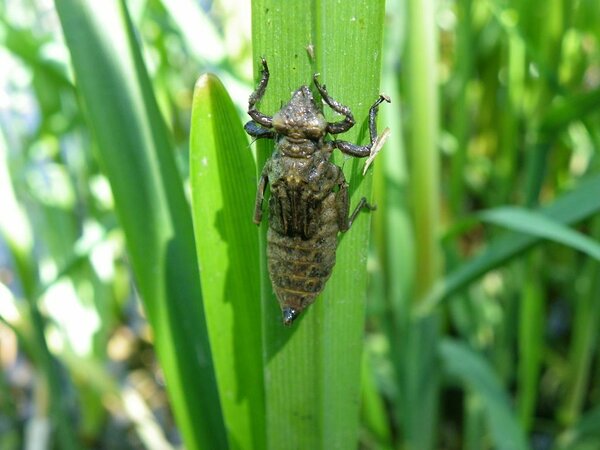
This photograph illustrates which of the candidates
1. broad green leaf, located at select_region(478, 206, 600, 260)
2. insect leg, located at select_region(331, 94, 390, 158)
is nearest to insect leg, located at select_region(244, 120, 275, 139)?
insect leg, located at select_region(331, 94, 390, 158)

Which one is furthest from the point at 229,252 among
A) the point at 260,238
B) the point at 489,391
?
the point at 489,391

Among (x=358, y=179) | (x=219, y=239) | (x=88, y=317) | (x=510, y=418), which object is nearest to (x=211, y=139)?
(x=219, y=239)

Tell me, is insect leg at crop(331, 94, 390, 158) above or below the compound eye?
above

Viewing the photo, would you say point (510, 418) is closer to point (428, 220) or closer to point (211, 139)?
point (428, 220)

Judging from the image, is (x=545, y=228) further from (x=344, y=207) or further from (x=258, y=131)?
(x=258, y=131)

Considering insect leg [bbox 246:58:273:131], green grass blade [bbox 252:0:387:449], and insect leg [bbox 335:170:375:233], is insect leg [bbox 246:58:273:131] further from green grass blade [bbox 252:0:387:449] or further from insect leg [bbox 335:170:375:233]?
insect leg [bbox 335:170:375:233]
